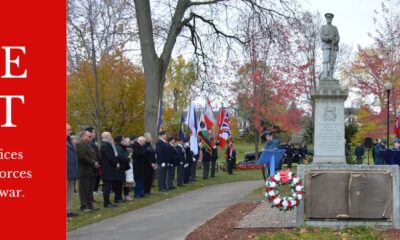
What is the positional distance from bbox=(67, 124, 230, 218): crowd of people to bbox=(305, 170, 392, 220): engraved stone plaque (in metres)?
4.33

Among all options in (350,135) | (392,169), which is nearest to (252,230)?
(392,169)

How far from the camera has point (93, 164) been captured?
12609 millimetres

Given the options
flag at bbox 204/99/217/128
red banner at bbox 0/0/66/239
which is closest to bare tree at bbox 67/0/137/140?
flag at bbox 204/99/217/128

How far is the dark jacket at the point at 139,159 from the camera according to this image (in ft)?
50.8

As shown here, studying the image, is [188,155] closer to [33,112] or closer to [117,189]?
[117,189]

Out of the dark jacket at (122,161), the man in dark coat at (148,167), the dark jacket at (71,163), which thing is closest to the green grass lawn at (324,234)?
the dark jacket at (71,163)

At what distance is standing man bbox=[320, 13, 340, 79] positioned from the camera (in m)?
12.4

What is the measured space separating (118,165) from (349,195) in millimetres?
6019

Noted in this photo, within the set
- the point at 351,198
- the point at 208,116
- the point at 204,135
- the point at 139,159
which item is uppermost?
the point at 208,116

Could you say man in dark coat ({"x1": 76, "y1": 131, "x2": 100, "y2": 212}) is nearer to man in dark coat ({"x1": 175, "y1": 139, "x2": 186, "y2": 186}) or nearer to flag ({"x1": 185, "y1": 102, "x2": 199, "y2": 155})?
man in dark coat ({"x1": 175, "y1": 139, "x2": 186, "y2": 186})

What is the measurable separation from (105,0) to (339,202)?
728 inches

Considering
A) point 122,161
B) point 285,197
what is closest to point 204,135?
point 122,161

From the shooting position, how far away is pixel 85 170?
12672 mm

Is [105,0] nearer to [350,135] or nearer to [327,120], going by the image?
[327,120]
